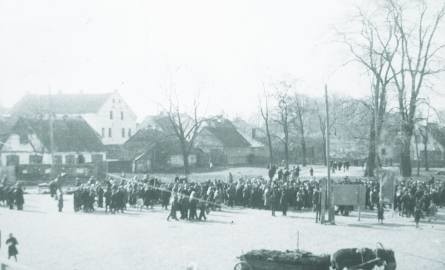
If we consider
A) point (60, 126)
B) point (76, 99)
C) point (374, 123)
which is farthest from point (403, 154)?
point (76, 99)

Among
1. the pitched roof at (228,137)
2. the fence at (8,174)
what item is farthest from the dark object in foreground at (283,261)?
the pitched roof at (228,137)

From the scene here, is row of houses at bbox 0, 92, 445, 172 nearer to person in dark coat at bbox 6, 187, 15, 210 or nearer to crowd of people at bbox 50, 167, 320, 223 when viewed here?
person in dark coat at bbox 6, 187, 15, 210

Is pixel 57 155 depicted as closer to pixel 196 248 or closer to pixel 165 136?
pixel 165 136

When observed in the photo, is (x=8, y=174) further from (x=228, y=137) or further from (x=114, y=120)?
(x=114, y=120)

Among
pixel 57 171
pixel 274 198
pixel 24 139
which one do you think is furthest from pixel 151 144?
pixel 274 198

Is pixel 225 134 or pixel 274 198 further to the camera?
pixel 225 134

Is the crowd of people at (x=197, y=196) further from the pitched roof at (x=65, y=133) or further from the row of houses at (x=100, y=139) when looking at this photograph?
the pitched roof at (x=65, y=133)

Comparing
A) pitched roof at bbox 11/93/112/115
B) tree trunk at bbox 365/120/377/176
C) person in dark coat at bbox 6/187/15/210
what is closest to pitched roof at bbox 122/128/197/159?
pitched roof at bbox 11/93/112/115
